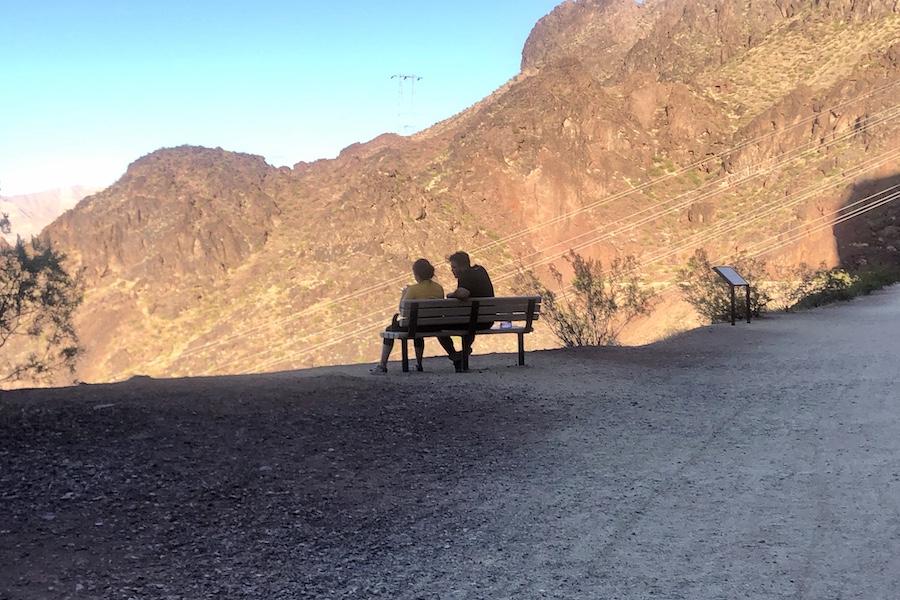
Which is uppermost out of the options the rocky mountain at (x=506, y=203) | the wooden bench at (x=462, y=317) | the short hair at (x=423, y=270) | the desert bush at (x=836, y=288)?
the rocky mountain at (x=506, y=203)

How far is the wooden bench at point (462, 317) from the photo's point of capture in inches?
337

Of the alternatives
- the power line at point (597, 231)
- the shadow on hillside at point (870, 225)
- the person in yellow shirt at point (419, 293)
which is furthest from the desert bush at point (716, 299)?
the shadow on hillside at point (870, 225)

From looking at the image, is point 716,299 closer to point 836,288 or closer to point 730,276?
point 730,276

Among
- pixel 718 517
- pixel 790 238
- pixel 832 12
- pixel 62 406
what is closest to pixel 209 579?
pixel 718 517

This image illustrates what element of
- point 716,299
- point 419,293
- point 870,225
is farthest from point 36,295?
point 870,225

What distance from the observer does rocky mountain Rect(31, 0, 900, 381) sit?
112 feet

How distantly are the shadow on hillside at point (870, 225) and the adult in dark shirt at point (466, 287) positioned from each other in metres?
29.2

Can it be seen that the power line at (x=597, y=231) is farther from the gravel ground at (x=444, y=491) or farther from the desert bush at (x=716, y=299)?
the gravel ground at (x=444, y=491)

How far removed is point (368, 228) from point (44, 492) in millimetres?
34373

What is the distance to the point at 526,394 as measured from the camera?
7.39 meters

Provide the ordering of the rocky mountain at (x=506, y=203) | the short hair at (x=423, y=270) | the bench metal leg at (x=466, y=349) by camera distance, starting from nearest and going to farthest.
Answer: the bench metal leg at (x=466, y=349)
the short hair at (x=423, y=270)
the rocky mountain at (x=506, y=203)

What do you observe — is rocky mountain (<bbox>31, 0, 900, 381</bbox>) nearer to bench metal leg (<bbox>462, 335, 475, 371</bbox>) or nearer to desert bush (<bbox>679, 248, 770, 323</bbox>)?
desert bush (<bbox>679, 248, 770, 323</bbox>)

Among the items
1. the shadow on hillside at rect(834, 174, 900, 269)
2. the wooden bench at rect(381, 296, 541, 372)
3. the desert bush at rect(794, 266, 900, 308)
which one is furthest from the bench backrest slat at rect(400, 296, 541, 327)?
the shadow on hillside at rect(834, 174, 900, 269)

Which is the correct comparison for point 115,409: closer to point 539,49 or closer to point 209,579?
point 209,579
